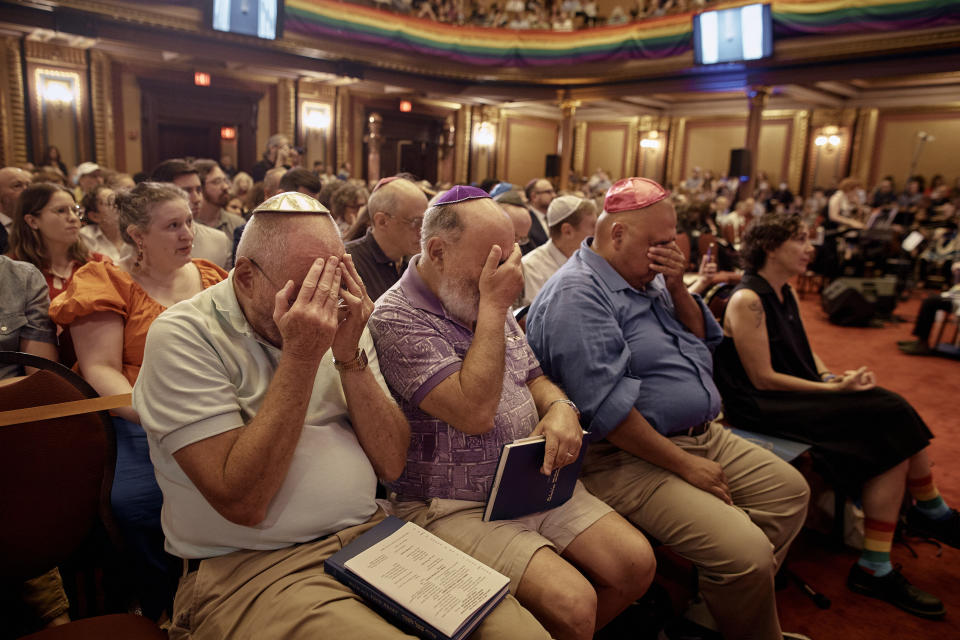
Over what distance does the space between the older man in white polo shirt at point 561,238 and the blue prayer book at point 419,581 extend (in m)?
2.40

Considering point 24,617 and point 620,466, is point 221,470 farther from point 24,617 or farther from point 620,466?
point 620,466

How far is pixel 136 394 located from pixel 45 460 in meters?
0.33

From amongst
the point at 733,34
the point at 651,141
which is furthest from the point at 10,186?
the point at 651,141

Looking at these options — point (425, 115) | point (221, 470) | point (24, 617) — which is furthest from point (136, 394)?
point (425, 115)

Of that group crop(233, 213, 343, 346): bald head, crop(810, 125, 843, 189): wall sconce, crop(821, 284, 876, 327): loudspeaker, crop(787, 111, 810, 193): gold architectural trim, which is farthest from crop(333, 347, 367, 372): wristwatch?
crop(787, 111, 810, 193): gold architectural trim

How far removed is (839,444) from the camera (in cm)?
237

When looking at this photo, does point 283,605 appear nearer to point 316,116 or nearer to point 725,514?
point 725,514

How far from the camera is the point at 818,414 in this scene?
2.40m

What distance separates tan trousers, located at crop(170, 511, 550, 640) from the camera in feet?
3.58

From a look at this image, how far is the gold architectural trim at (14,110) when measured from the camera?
9.66 metres

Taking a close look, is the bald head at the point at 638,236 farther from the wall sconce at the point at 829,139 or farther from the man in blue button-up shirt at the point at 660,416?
the wall sconce at the point at 829,139

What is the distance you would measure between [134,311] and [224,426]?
43.7 inches

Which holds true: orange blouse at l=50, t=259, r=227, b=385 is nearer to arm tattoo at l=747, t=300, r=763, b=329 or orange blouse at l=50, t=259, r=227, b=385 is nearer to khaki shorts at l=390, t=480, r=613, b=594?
khaki shorts at l=390, t=480, r=613, b=594

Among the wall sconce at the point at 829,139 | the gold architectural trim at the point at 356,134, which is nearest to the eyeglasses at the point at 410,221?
the gold architectural trim at the point at 356,134
